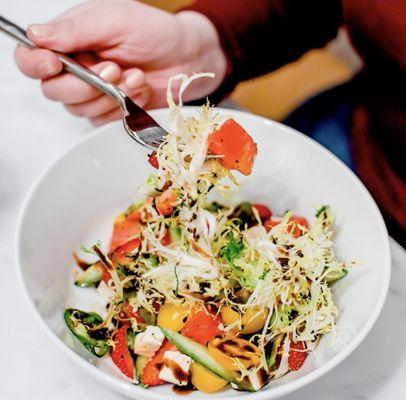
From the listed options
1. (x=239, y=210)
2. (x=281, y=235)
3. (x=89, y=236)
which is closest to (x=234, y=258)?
(x=281, y=235)

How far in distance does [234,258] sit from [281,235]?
78 millimetres

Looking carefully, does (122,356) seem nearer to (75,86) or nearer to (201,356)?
(201,356)

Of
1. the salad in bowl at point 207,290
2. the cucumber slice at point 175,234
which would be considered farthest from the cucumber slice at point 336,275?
the cucumber slice at point 175,234

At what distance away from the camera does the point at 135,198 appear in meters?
1.03

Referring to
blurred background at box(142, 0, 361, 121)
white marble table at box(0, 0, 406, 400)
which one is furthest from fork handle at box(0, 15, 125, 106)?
blurred background at box(142, 0, 361, 121)

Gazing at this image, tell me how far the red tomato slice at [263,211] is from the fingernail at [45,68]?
383 millimetres

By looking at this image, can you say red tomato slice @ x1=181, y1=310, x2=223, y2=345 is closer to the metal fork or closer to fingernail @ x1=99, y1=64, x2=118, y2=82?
the metal fork

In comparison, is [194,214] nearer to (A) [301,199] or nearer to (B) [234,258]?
(B) [234,258]

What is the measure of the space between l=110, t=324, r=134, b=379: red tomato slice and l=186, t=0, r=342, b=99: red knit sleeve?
548 millimetres

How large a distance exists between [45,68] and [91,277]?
13.3 inches

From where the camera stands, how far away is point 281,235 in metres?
0.82

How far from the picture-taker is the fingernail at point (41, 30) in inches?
37.9

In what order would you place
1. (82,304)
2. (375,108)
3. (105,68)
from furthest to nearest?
(375,108)
(105,68)
(82,304)

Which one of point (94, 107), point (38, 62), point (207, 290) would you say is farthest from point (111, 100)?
point (207, 290)
